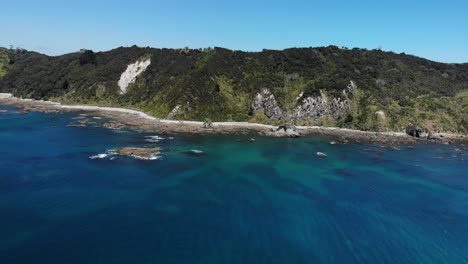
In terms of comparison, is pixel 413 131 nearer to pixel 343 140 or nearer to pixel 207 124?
pixel 343 140

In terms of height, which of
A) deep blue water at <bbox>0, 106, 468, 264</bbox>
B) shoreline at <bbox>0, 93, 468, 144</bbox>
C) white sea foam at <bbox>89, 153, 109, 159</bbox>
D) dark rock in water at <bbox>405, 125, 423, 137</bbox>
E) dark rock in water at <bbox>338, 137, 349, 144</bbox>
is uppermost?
dark rock in water at <bbox>405, 125, 423, 137</bbox>

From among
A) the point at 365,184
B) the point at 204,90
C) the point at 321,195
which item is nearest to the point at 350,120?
the point at 204,90

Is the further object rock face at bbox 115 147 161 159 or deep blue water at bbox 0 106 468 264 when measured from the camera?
rock face at bbox 115 147 161 159

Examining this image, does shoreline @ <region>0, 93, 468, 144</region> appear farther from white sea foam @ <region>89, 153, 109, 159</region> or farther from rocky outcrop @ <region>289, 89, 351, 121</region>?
white sea foam @ <region>89, 153, 109, 159</region>

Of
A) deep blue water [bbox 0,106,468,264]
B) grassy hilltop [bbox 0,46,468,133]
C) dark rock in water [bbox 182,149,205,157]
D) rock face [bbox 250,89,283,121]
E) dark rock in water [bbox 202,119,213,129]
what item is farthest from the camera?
rock face [bbox 250,89,283,121]

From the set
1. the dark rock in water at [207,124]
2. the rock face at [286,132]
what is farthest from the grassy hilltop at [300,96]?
the rock face at [286,132]

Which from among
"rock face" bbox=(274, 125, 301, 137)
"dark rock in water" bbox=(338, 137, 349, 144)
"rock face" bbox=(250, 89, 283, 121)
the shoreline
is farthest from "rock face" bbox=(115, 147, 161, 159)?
"rock face" bbox=(250, 89, 283, 121)
